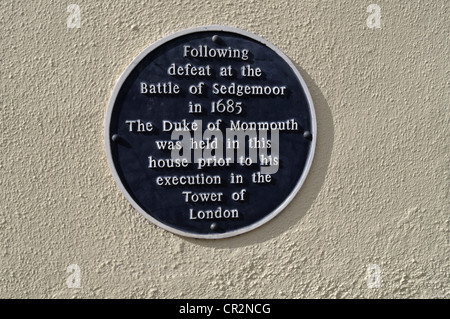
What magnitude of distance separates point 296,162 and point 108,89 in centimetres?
108

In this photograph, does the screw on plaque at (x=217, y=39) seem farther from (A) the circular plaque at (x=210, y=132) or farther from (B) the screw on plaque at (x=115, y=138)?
(B) the screw on plaque at (x=115, y=138)

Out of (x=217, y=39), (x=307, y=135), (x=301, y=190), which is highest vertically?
(x=217, y=39)

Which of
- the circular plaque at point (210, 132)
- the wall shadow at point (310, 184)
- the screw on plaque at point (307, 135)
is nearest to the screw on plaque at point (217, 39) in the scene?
the circular plaque at point (210, 132)

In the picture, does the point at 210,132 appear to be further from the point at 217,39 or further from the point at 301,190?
the point at 301,190

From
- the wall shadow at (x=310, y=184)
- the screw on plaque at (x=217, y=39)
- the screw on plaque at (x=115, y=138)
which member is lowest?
the wall shadow at (x=310, y=184)

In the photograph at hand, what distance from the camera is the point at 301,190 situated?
2816 millimetres

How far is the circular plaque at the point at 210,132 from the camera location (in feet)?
8.74

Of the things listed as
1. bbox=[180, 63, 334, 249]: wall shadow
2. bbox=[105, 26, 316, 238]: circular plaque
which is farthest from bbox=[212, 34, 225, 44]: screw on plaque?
bbox=[180, 63, 334, 249]: wall shadow

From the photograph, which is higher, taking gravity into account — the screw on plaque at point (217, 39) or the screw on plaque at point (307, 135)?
the screw on plaque at point (217, 39)

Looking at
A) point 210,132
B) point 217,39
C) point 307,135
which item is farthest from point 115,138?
point 307,135

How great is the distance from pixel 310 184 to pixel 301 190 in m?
0.06

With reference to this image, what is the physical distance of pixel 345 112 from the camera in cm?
283

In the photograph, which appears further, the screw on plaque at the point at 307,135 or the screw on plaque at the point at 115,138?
the screw on plaque at the point at 307,135

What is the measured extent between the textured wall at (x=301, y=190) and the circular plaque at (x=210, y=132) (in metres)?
0.08
